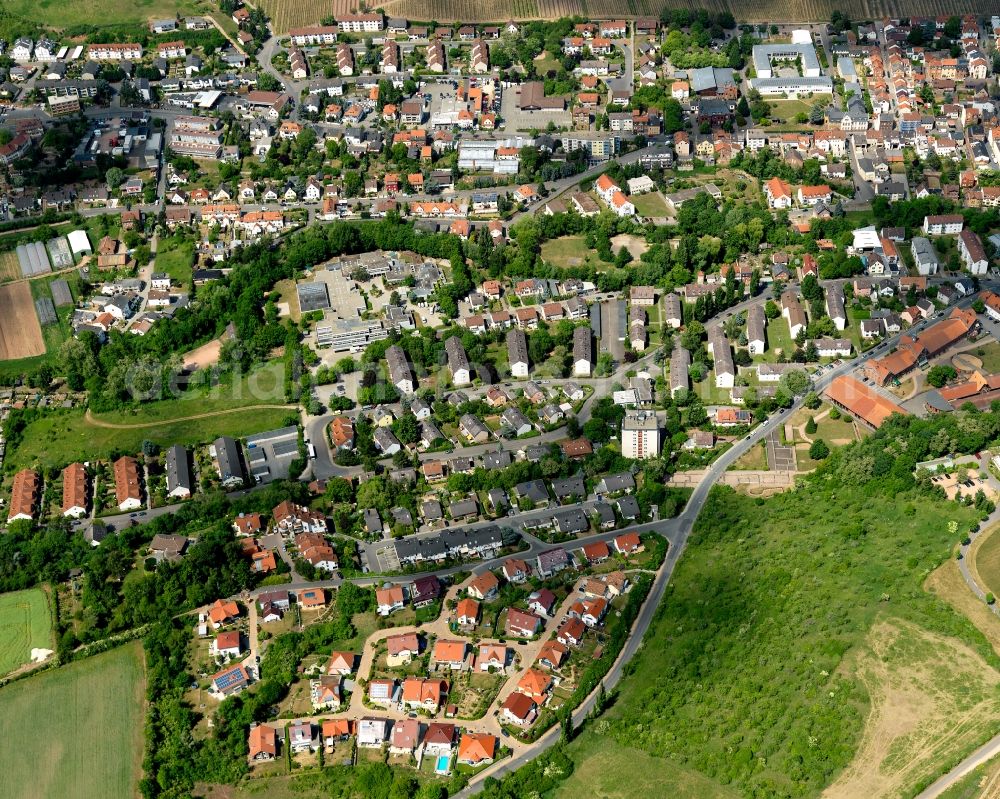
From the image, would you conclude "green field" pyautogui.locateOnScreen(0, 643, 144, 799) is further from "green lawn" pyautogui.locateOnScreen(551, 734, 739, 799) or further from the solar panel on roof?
"green lawn" pyautogui.locateOnScreen(551, 734, 739, 799)

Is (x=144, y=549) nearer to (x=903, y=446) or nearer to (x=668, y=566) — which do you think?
(x=668, y=566)

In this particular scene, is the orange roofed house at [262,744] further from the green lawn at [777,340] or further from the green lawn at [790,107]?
the green lawn at [790,107]

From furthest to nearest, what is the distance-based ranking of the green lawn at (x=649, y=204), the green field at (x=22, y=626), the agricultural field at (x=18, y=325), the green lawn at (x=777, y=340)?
the green lawn at (x=649, y=204) < the agricultural field at (x=18, y=325) < the green lawn at (x=777, y=340) < the green field at (x=22, y=626)

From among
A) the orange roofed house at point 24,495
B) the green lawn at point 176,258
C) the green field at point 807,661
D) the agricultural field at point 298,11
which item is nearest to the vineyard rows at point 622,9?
the agricultural field at point 298,11

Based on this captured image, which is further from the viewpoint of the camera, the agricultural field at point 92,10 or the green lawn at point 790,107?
the agricultural field at point 92,10

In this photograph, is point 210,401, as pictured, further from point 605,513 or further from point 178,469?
point 605,513

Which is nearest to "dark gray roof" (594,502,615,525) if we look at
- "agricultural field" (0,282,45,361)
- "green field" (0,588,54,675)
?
"green field" (0,588,54,675)

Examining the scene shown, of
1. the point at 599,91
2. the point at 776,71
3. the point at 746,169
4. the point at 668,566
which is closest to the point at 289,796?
the point at 668,566

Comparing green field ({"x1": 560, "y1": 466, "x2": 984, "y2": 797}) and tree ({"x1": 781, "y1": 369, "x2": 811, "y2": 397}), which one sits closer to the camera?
green field ({"x1": 560, "y1": 466, "x2": 984, "y2": 797})
